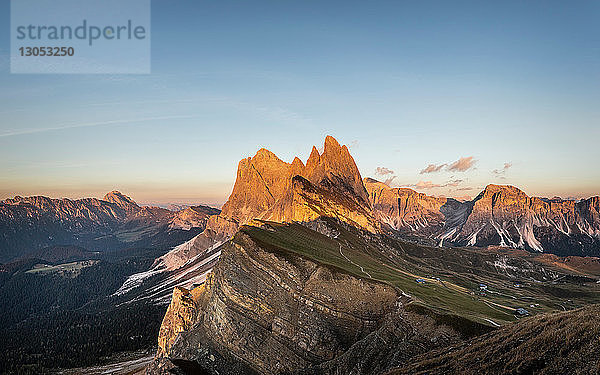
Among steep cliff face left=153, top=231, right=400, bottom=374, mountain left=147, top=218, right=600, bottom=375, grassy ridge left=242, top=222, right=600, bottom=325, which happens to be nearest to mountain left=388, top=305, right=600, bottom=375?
mountain left=147, top=218, right=600, bottom=375

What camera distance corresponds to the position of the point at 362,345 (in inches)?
2184

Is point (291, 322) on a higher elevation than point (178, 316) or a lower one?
higher

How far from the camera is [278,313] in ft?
217

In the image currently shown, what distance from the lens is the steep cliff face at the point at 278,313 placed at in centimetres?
6062

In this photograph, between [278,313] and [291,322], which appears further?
[278,313]

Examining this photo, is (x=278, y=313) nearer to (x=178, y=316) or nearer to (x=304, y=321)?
(x=304, y=321)

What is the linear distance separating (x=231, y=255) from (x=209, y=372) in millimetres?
24801

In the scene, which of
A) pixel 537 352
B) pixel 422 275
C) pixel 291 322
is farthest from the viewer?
pixel 422 275

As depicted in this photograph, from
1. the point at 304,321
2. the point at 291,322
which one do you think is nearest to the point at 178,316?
the point at 291,322

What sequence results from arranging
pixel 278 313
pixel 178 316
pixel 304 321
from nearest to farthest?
pixel 304 321, pixel 278 313, pixel 178 316

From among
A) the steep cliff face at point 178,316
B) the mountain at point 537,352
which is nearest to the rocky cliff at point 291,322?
the mountain at point 537,352

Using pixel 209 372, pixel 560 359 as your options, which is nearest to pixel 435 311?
pixel 560 359

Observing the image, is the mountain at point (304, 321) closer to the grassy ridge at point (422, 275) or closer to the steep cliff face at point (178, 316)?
the grassy ridge at point (422, 275)

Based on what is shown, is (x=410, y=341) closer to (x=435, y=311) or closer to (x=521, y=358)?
(x=435, y=311)
